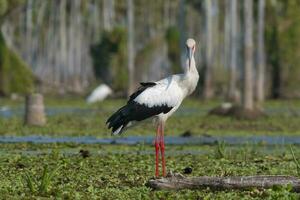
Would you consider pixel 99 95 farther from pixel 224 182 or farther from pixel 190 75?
pixel 224 182

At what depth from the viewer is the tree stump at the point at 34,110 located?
31922 mm

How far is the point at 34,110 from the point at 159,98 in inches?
611

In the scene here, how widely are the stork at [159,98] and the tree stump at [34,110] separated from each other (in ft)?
48.8

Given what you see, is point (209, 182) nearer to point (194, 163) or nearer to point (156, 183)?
point (156, 183)

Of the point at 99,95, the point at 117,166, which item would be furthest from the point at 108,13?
the point at 117,166

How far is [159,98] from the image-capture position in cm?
1700

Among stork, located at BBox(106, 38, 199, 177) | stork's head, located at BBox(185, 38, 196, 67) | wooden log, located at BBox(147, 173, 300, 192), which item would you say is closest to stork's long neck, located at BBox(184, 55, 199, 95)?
stork, located at BBox(106, 38, 199, 177)

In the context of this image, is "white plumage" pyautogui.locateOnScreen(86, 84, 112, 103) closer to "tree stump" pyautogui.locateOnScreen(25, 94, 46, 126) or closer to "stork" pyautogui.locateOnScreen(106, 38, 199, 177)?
"tree stump" pyautogui.locateOnScreen(25, 94, 46, 126)

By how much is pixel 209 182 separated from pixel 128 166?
4027mm

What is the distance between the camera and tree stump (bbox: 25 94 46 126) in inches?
1257

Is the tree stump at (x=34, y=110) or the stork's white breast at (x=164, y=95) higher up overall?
the tree stump at (x=34, y=110)

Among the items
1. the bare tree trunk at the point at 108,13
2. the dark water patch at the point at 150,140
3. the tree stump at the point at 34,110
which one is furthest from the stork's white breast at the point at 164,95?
the bare tree trunk at the point at 108,13

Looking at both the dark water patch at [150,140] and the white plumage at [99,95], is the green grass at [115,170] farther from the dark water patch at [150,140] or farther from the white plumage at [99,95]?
the white plumage at [99,95]

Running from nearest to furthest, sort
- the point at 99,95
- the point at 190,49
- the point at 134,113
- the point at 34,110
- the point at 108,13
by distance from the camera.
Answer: the point at 190,49
the point at 134,113
the point at 34,110
the point at 99,95
the point at 108,13
